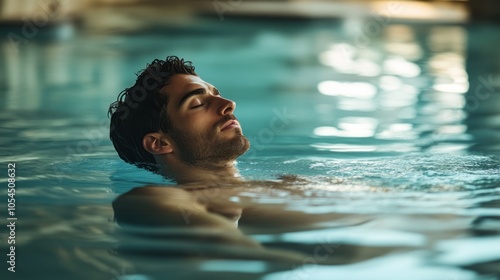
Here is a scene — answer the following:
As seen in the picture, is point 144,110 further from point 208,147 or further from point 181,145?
point 208,147

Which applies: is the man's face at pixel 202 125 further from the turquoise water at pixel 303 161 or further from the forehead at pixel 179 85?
the turquoise water at pixel 303 161

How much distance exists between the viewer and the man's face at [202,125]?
3855 mm

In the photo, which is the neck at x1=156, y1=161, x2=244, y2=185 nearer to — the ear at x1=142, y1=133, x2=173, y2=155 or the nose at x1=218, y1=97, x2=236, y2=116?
the ear at x1=142, y1=133, x2=173, y2=155

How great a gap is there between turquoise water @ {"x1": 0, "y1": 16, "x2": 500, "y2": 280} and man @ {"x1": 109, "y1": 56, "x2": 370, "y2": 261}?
0.10 meters

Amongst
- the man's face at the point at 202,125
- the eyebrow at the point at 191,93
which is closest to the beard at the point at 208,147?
the man's face at the point at 202,125

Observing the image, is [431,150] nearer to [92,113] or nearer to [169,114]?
[169,114]

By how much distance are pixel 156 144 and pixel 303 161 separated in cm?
117

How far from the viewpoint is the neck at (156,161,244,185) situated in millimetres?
3977

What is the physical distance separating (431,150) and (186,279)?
9.09ft

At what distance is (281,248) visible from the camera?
10.6 ft

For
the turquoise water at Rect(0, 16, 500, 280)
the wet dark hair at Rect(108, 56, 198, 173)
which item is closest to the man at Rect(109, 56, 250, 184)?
the wet dark hair at Rect(108, 56, 198, 173)

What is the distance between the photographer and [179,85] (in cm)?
397

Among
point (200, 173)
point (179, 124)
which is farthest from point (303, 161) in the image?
point (179, 124)

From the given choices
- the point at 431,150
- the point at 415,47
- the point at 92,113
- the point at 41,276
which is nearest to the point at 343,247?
the point at 41,276
